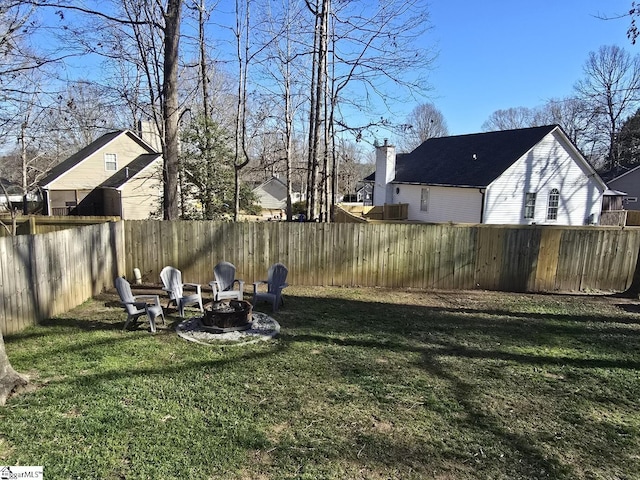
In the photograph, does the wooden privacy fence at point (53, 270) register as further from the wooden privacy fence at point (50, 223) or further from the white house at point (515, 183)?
the white house at point (515, 183)

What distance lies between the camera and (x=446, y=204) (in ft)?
71.7

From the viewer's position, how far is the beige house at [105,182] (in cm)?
2370

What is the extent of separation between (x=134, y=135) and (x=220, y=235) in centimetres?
1977

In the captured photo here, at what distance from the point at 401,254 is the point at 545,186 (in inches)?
588

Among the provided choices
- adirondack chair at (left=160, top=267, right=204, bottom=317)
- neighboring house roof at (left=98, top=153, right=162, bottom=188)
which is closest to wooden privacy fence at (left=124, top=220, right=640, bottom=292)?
adirondack chair at (left=160, top=267, right=204, bottom=317)

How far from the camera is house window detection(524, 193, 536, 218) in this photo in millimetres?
20641

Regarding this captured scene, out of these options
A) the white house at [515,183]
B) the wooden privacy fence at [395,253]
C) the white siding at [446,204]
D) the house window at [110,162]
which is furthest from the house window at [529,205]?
the house window at [110,162]

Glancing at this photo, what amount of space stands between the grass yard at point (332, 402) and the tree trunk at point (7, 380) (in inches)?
7.4

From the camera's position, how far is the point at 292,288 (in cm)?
932

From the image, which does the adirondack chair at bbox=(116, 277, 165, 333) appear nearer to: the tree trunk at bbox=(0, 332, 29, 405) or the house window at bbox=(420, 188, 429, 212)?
the tree trunk at bbox=(0, 332, 29, 405)

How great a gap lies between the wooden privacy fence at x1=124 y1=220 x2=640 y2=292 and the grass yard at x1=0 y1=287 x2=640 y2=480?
2640mm

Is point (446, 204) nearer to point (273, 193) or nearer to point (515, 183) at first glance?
Result: point (515, 183)

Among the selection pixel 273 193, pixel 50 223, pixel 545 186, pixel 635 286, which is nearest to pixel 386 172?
pixel 545 186

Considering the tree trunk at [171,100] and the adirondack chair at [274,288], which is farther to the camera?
the tree trunk at [171,100]
